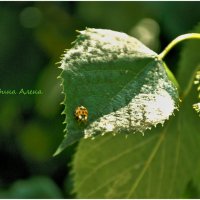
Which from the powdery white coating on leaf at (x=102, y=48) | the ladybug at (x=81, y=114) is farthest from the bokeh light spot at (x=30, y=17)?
the ladybug at (x=81, y=114)

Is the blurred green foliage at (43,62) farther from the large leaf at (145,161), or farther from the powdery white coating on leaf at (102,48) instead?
the powdery white coating on leaf at (102,48)

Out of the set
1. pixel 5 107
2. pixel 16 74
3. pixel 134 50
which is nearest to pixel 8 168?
pixel 5 107

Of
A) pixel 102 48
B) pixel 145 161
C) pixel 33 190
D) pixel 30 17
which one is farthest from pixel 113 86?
pixel 33 190

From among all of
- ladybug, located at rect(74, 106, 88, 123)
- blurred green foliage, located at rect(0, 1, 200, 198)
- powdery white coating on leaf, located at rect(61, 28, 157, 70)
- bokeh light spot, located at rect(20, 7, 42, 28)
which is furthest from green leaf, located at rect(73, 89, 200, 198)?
bokeh light spot, located at rect(20, 7, 42, 28)

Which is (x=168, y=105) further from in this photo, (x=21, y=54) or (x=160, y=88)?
(x=21, y=54)

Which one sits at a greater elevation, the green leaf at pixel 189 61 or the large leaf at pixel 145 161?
the green leaf at pixel 189 61

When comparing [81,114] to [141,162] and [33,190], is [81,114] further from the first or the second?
[33,190]
